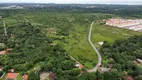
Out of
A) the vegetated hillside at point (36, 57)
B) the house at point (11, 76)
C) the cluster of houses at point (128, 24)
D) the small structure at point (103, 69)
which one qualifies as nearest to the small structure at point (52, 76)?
the vegetated hillside at point (36, 57)

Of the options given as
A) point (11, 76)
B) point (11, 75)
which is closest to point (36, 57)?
point (11, 75)

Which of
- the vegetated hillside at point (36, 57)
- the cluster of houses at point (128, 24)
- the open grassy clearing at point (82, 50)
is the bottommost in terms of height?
the cluster of houses at point (128, 24)

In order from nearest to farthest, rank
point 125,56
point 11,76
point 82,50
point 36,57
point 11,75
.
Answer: point 11,76
point 11,75
point 36,57
point 125,56
point 82,50

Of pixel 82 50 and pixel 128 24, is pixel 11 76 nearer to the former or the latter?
pixel 82 50

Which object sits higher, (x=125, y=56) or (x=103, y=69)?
(x=125, y=56)

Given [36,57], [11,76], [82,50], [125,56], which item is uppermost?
[36,57]

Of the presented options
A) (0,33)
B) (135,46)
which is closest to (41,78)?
(135,46)

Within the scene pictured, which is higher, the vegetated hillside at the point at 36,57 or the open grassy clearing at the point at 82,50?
the vegetated hillside at the point at 36,57

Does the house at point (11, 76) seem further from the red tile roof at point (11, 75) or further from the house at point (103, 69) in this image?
the house at point (103, 69)
